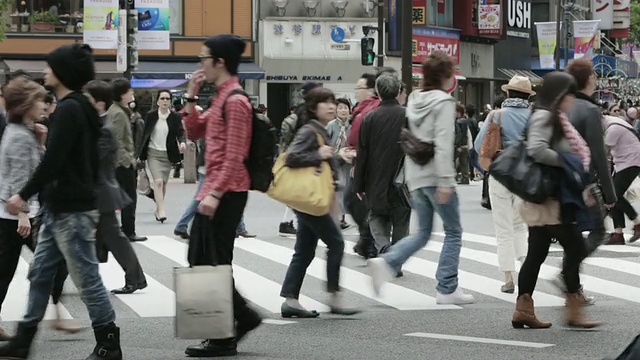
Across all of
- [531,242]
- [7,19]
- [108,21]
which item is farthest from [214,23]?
[531,242]

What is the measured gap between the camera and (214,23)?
156 ft

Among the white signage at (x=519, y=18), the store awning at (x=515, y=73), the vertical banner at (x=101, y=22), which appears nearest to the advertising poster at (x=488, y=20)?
the store awning at (x=515, y=73)

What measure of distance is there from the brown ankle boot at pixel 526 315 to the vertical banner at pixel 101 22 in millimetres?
20964

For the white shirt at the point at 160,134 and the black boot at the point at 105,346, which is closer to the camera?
the black boot at the point at 105,346

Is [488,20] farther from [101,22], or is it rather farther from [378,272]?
[378,272]

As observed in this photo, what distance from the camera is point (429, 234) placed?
9.88 metres

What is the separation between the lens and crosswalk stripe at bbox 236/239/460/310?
10.2m

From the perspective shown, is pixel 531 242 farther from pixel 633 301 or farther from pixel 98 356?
pixel 98 356

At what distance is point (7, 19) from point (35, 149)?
38.3 meters

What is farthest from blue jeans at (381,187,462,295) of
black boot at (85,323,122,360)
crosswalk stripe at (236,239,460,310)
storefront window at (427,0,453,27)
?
storefront window at (427,0,453,27)

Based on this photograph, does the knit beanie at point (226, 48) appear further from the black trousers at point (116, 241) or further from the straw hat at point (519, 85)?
the straw hat at point (519, 85)

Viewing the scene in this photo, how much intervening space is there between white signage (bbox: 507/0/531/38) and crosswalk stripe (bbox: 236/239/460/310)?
153 feet

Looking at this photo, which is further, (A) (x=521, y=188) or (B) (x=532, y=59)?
(B) (x=532, y=59)

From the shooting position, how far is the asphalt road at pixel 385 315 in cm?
800
